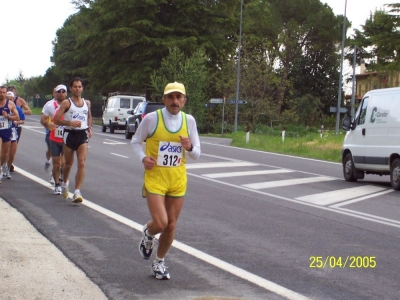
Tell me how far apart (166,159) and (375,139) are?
10.3 metres

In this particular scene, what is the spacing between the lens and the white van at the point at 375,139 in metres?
15.2

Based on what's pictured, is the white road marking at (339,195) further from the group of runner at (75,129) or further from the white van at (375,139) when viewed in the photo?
the group of runner at (75,129)

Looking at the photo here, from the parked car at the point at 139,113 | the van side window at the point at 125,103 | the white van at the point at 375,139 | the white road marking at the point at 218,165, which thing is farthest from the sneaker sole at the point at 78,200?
the van side window at the point at 125,103

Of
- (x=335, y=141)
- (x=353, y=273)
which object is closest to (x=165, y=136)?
(x=353, y=273)

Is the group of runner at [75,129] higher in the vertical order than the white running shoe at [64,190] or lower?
higher

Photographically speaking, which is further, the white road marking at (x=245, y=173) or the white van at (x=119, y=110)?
the white van at (x=119, y=110)

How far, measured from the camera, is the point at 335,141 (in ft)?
100

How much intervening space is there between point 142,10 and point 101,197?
42.5 m

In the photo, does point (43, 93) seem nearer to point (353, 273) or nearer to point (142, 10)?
point (142, 10)

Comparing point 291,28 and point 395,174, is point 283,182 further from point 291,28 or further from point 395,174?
point 291,28

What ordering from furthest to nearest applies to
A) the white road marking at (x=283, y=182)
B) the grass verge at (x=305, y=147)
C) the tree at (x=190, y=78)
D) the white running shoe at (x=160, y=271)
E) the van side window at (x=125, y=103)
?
the tree at (x=190, y=78), the van side window at (x=125, y=103), the grass verge at (x=305, y=147), the white road marking at (x=283, y=182), the white running shoe at (x=160, y=271)

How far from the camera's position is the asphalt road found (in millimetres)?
6422
